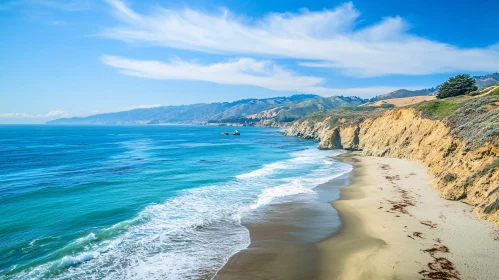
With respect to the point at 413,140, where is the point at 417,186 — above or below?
below

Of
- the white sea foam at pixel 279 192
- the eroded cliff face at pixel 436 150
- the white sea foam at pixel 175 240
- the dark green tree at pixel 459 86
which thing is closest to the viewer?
the white sea foam at pixel 175 240

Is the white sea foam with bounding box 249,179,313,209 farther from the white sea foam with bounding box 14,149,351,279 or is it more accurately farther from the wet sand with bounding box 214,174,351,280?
the wet sand with bounding box 214,174,351,280

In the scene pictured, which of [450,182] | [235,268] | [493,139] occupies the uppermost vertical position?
[493,139]

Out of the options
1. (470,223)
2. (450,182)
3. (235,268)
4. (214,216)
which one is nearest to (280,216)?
(214,216)

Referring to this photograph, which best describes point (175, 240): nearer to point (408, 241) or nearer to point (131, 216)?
point (131, 216)

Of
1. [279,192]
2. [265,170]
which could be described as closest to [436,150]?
[279,192]

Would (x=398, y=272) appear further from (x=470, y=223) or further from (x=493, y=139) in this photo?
(x=493, y=139)

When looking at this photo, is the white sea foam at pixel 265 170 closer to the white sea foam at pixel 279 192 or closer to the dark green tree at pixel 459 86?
the white sea foam at pixel 279 192

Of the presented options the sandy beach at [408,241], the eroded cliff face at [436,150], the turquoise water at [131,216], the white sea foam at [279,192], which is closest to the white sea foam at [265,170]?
the turquoise water at [131,216]
